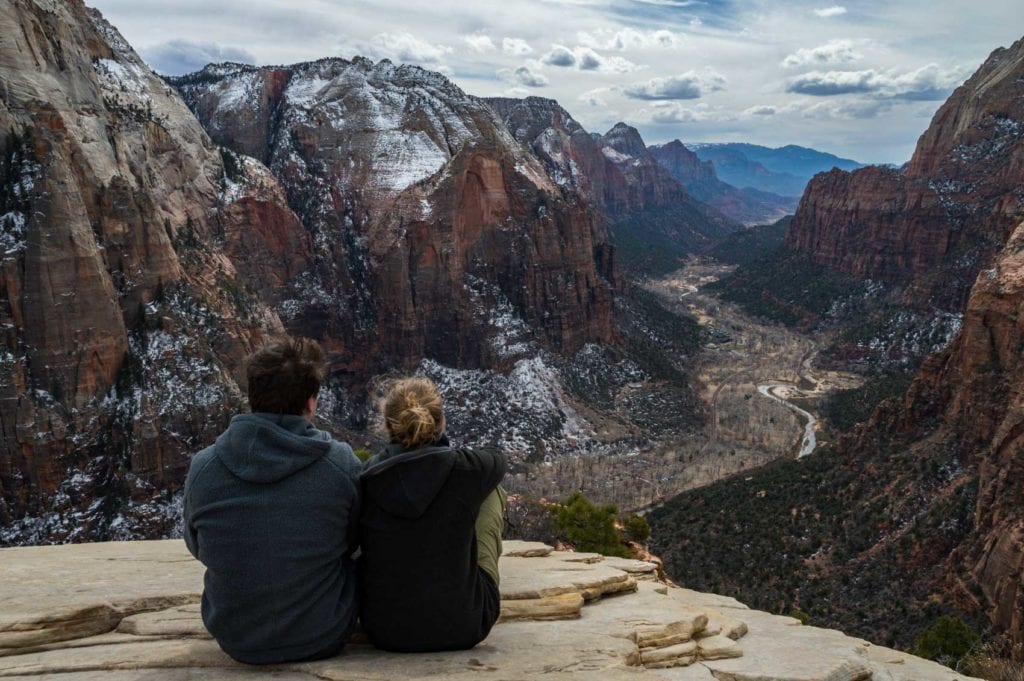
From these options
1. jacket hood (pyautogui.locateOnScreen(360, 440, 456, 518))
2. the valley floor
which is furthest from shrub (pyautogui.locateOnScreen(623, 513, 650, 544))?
the valley floor

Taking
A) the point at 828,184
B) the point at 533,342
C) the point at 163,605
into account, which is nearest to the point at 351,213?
the point at 533,342

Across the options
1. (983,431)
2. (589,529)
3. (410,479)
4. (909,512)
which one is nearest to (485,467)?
(410,479)

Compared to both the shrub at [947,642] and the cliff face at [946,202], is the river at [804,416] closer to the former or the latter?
the cliff face at [946,202]

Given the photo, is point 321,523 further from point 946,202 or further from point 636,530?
point 946,202

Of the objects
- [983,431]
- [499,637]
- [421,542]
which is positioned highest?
[421,542]

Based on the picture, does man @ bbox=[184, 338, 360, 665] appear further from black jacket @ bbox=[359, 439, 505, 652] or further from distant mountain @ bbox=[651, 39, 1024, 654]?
distant mountain @ bbox=[651, 39, 1024, 654]
